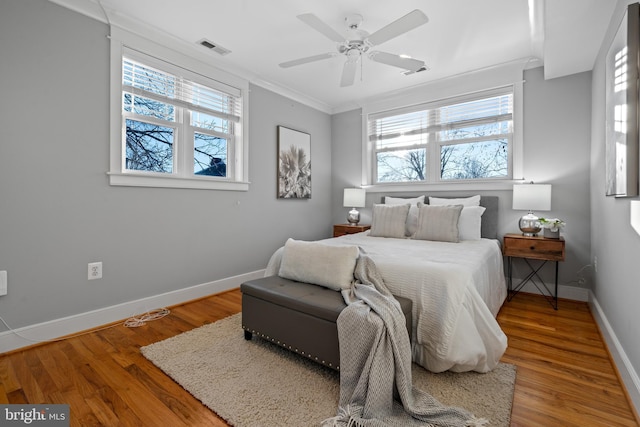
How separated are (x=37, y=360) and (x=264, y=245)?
92.7 inches

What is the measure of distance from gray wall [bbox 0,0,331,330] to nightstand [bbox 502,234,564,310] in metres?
3.19

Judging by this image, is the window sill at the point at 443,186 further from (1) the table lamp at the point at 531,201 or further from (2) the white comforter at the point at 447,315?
(2) the white comforter at the point at 447,315

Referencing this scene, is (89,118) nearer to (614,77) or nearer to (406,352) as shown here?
(406,352)

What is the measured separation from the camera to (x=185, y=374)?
5.84 ft

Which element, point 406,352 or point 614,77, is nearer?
point 406,352

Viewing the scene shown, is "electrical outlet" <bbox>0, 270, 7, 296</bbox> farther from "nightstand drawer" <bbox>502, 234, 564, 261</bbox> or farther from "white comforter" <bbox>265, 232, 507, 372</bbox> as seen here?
"nightstand drawer" <bbox>502, 234, 564, 261</bbox>

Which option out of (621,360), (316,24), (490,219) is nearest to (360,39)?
(316,24)

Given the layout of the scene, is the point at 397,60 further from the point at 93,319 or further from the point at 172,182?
the point at 93,319

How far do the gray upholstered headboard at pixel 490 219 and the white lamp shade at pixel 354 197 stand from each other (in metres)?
1.59

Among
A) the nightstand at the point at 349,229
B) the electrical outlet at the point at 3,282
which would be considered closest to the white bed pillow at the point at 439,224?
the nightstand at the point at 349,229

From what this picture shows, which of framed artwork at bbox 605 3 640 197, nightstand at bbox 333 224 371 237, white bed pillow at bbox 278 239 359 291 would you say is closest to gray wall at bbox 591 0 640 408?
framed artwork at bbox 605 3 640 197

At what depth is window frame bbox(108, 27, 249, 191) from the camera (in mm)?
2557

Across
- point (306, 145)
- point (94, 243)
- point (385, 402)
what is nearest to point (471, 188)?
point (306, 145)

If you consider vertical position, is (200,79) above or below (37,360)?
above
